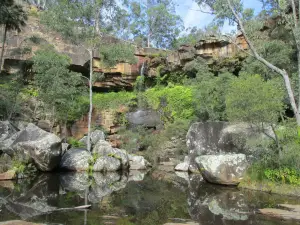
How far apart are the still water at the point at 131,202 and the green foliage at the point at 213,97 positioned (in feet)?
23.9

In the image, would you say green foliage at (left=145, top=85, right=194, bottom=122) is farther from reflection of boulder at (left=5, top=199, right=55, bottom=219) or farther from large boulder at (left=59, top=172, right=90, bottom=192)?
reflection of boulder at (left=5, top=199, right=55, bottom=219)

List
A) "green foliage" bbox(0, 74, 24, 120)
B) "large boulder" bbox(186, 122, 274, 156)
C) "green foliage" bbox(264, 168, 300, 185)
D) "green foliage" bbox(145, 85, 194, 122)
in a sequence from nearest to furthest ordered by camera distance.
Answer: "green foliage" bbox(264, 168, 300, 185) < "large boulder" bbox(186, 122, 274, 156) < "green foliage" bbox(0, 74, 24, 120) < "green foliage" bbox(145, 85, 194, 122)

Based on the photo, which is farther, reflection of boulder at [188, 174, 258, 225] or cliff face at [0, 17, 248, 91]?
cliff face at [0, 17, 248, 91]

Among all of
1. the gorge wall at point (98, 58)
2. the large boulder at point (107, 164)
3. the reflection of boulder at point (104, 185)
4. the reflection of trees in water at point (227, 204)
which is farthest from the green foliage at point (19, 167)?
the gorge wall at point (98, 58)

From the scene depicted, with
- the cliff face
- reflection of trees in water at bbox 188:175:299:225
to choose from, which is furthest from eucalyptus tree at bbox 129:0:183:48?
reflection of trees in water at bbox 188:175:299:225

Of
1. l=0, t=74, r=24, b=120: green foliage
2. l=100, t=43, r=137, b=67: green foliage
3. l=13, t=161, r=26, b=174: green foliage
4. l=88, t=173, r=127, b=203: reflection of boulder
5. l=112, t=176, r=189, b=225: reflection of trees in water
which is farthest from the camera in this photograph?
l=0, t=74, r=24, b=120: green foliage

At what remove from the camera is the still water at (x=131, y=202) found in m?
7.58

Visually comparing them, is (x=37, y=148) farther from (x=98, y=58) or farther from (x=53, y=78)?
(x=98, y=58)

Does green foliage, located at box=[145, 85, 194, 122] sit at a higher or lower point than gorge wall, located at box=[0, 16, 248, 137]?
lower

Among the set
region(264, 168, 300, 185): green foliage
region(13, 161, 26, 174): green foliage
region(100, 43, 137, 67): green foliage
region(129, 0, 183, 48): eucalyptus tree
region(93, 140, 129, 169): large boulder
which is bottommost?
→ region(264, 168, 300, 185): green foliage

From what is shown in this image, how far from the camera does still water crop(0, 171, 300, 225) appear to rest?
298 inches

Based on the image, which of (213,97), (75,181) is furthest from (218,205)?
(213,97)

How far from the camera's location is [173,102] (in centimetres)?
2553

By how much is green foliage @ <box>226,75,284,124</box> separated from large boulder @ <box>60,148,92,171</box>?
944cm
